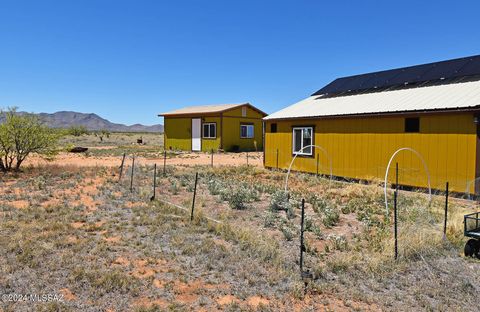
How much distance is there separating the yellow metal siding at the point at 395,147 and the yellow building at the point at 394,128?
0.09 feet

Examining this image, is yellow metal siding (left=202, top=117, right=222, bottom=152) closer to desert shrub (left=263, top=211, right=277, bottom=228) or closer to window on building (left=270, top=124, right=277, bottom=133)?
window on building (left=270, top=124, right=277, bottom=133)

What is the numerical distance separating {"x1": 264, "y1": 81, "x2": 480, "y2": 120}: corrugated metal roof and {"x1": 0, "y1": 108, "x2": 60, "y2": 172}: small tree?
10.9m

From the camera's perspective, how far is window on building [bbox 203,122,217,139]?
30.9 m

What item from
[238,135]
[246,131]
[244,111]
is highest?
[244,111]

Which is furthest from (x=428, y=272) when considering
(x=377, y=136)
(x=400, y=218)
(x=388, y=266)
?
(x=377, y=136)

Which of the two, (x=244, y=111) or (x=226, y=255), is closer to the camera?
(x=226, y=255)

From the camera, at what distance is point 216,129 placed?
101ft

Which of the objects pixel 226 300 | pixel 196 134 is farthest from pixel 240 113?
pixel 226 300

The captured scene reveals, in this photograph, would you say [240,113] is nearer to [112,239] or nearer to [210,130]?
[210,130]

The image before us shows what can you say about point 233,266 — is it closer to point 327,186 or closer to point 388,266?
point 388,266

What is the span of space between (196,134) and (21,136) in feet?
57.9

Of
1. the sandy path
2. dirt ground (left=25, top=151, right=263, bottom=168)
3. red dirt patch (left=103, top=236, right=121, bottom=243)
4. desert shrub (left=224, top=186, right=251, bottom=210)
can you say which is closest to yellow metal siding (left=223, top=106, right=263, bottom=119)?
dirt ground (left=25, top=151, right=263, bottom=168)

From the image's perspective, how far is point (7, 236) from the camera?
661 cm

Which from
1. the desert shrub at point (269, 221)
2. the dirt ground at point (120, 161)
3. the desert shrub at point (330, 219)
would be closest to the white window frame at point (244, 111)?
the dirt ground at point (120, 161)
